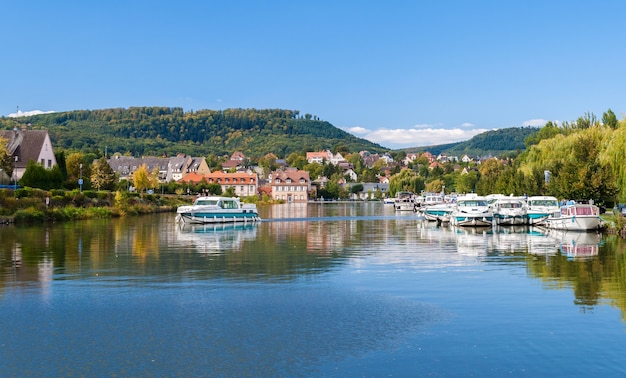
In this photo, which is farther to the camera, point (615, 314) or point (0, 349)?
point (615, 314)

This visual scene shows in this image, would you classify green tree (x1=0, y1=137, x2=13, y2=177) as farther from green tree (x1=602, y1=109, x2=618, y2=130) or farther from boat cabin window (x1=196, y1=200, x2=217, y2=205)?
green tree (x1=602, y1=109, x2=618, y2=130)

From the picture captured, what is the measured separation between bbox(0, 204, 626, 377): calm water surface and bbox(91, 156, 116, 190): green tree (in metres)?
60.3

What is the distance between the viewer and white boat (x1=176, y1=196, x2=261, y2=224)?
59.1 m

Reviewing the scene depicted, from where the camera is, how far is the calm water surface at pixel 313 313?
40.9 feet

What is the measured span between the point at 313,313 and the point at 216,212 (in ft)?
146

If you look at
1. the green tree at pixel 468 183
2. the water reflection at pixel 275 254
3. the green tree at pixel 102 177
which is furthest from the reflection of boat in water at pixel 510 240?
the green tree at pixel 468 183

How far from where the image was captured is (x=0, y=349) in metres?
13.3

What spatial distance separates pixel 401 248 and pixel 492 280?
12.0 meters

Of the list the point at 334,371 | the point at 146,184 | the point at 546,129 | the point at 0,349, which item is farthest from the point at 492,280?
the point at 146,184

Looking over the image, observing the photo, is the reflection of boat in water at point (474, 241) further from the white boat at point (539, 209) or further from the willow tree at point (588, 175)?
the willow tree at point (588, 175)

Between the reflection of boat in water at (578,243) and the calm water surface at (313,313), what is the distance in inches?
16.9

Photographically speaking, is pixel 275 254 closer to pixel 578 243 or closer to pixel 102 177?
pixel 578 243

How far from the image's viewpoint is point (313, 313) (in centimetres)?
Result: 1684

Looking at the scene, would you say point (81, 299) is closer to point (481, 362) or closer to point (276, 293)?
Answer: point (276, 293)
